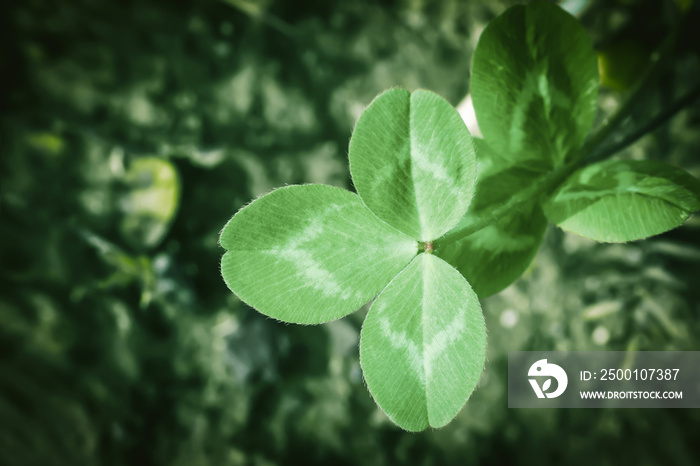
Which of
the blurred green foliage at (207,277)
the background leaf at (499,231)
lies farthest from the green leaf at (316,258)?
the blurred green foliage at (207,277)

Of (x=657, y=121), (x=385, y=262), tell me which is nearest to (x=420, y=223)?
(x=385, y=262)

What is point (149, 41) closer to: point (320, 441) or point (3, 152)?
point (3, 152)

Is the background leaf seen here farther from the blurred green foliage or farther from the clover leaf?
the blurred green foliage

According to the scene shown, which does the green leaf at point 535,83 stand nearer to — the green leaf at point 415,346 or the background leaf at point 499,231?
the background leaf at point 499,231

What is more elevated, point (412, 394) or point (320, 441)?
point (320, 441)

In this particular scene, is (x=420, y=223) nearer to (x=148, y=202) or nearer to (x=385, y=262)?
(x=385, y=262)

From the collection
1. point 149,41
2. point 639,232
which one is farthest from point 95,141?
point 639,232

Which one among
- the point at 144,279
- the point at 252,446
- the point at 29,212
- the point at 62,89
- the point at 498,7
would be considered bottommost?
the point at 252,446
